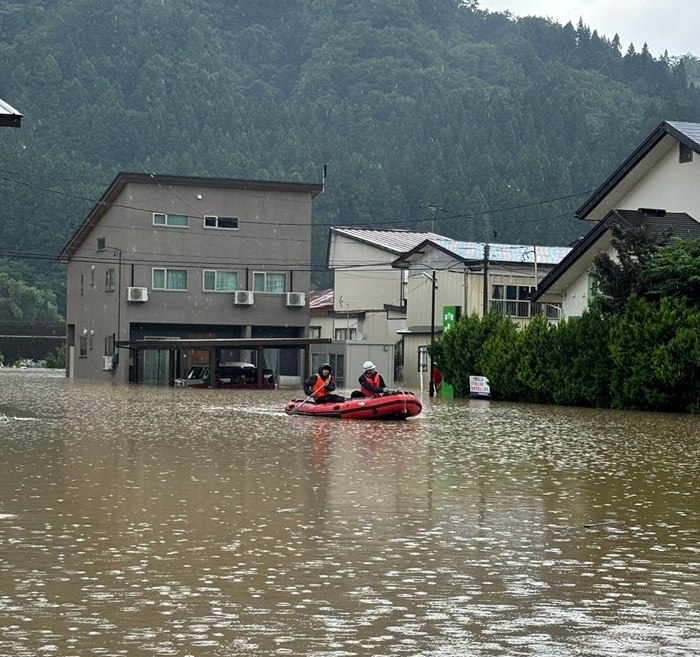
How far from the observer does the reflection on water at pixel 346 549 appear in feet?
23.5

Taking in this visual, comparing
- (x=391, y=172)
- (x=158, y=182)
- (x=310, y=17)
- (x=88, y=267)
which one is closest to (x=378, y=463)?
(x=158, y=182)

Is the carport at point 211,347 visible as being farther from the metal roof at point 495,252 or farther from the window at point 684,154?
the window at point 684,154

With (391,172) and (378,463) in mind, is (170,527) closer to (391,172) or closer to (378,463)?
(378,463)

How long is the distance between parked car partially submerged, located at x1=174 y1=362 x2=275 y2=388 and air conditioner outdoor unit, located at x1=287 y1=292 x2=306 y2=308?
20.6ft

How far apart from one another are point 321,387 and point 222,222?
3580cm

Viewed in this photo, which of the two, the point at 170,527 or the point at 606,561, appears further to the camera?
the point at 170,527

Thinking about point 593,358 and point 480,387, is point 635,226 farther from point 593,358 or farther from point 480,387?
point 480,387

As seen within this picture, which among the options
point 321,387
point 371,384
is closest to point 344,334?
point 321,387

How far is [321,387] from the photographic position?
31.6 m

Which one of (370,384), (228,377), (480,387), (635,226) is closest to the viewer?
(370,384)

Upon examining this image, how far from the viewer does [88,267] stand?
7294 cm

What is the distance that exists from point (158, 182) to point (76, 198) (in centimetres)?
4834

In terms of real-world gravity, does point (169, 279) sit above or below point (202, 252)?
below

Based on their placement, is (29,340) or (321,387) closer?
(321,387)
